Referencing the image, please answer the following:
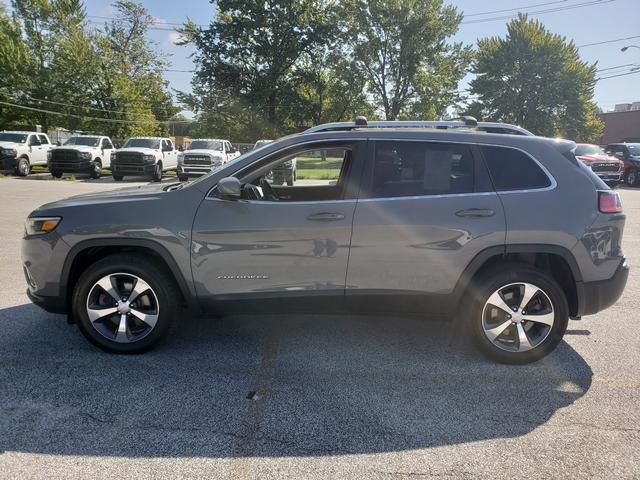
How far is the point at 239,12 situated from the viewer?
4744 cm

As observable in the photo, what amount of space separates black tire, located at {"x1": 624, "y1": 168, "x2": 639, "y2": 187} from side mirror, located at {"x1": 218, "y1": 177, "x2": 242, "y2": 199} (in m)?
24.3

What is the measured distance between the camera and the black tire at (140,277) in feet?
11.7

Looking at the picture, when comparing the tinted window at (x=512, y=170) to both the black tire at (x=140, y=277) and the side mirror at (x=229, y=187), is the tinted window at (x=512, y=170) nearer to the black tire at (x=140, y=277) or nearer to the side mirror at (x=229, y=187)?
the side mirror at (x=229, y=187)

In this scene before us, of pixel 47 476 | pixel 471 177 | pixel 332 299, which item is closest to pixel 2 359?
pixel 47 476

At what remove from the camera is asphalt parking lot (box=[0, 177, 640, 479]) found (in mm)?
2475

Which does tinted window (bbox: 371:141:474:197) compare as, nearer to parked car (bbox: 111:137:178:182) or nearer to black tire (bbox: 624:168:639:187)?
parked car (bbox: 111:137:178:182)

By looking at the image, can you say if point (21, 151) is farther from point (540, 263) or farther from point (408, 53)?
point (408, 53)

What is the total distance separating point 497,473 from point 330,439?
891 mm

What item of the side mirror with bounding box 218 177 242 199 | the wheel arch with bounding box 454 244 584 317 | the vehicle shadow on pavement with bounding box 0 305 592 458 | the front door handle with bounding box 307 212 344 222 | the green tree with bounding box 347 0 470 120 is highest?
the green tree with bounding box 347 0 470 120

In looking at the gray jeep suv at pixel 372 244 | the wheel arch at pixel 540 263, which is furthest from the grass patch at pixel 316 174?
the wheel arch at pixel 540 263

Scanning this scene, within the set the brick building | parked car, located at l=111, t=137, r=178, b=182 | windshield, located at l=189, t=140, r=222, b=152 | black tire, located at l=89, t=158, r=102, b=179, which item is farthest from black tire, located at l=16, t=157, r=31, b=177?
the brick building

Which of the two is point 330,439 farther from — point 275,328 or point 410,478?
point 275,328

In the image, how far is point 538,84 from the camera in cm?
4625

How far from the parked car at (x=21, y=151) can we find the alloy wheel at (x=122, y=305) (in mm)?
22615
